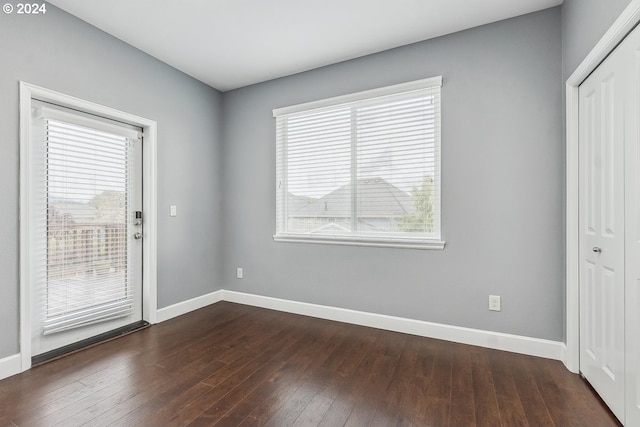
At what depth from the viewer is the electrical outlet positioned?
2.48 meters

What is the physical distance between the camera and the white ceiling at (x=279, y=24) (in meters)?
2.29

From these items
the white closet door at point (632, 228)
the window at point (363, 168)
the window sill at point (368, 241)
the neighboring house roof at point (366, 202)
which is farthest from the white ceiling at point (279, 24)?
the window sill at point (368, 241)

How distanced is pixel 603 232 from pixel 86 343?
3.95 metres

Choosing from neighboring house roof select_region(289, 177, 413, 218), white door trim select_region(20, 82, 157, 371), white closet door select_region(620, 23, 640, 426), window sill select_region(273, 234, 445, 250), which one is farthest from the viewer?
neighboring house roof select_region(289, 177, 413, 218)

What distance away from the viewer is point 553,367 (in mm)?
2166

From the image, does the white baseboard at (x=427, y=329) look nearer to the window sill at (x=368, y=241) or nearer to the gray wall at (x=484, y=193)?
the gray wall at (x=484, y=193)

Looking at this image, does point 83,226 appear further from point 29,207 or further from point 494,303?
point 494,303

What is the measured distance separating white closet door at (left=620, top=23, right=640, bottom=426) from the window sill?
1.26 m

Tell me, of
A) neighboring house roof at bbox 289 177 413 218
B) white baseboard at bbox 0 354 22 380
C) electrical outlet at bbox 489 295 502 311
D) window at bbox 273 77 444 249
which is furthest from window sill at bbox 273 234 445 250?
white baseboard at bbox 0 354 22 380

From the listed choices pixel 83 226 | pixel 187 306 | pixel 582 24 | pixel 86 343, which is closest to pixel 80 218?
pixel 83 226

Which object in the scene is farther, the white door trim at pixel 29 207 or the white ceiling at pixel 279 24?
the white ceiling at pixel 279 24

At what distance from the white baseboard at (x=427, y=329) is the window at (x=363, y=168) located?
0.74 metres

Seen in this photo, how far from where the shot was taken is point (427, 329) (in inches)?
107

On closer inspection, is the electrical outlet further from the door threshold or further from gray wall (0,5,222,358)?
the door threshold
